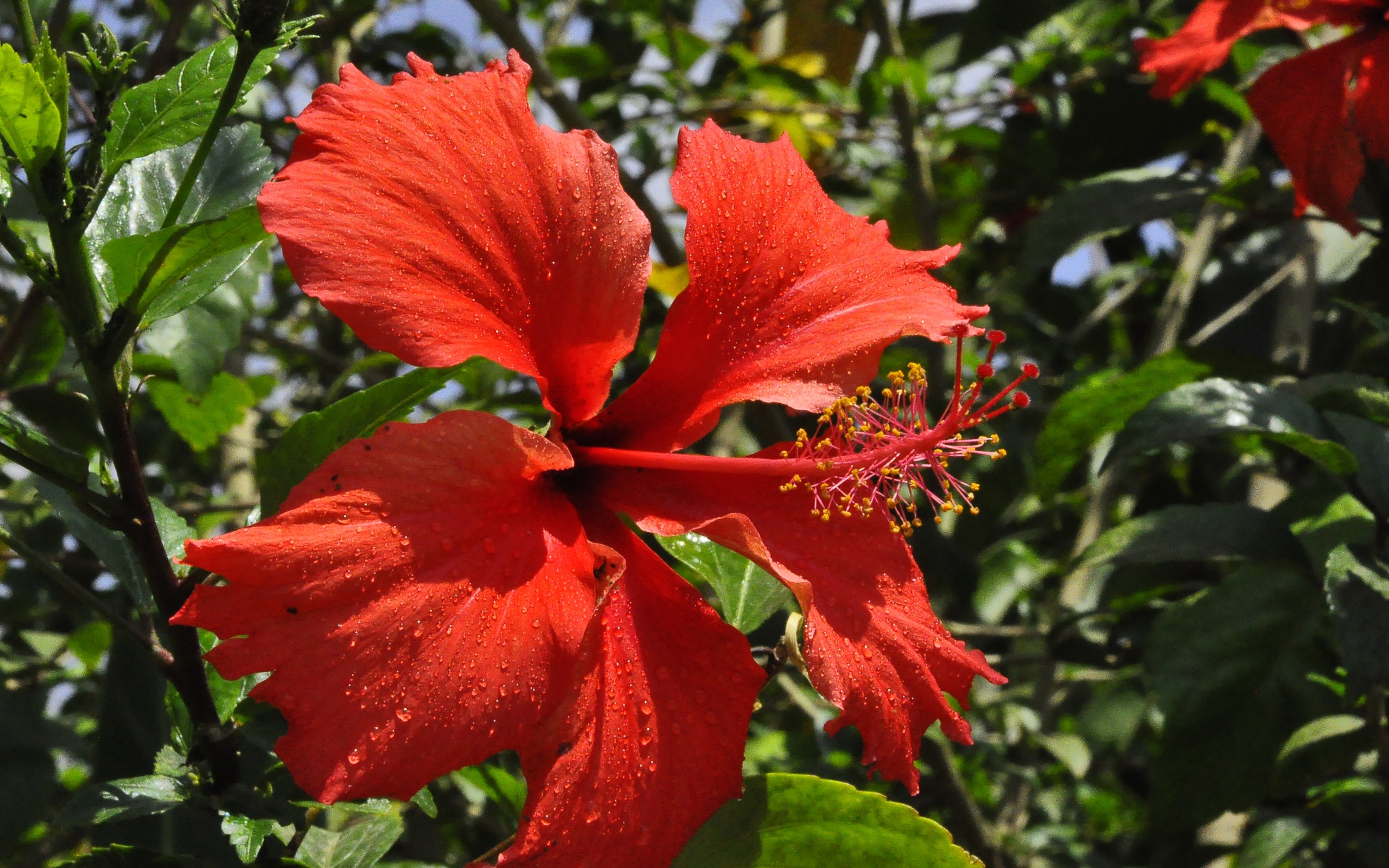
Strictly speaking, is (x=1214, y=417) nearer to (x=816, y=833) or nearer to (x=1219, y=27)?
(x=816, y=833)

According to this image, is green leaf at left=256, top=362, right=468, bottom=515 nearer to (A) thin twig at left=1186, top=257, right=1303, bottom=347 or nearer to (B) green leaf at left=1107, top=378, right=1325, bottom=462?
(B) green leaf at left=1107, top=378, right=1325, bottom=462

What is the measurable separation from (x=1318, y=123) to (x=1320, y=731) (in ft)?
2.78

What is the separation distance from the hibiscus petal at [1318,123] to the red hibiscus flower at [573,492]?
2.98ft

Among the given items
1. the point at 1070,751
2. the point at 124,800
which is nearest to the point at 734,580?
the point at 124,800

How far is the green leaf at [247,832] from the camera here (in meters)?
0.87

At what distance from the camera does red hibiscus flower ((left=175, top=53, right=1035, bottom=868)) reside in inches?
31.0

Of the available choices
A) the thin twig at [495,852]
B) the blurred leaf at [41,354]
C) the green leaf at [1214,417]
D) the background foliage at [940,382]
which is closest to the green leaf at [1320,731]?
the background foliage at [940,382]

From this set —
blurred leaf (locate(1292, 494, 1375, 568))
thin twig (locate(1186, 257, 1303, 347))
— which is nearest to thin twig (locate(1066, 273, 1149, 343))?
thin twig (locate(1186, 257, 1303, 347))

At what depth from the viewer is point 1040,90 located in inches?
103

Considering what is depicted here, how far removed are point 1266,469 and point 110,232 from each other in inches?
85.6

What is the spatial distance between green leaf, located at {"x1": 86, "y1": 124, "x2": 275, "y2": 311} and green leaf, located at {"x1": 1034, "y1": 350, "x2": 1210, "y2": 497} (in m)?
1.10

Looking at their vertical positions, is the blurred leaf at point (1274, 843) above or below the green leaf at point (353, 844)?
below

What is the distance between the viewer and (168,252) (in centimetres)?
84

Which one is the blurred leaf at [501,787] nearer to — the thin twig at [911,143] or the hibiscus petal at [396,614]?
the hibiscus petal at [396,614]
